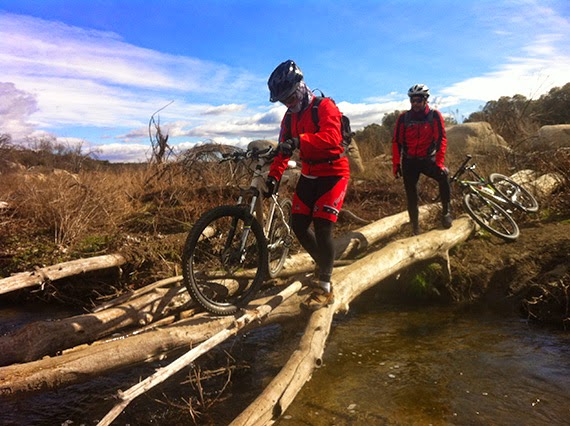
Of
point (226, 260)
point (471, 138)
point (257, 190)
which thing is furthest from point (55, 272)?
point (471, 138)

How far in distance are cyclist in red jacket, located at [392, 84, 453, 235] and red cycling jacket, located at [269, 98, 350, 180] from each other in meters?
2.90

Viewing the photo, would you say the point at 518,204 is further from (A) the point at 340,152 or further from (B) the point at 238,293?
(B) the point at 238,293

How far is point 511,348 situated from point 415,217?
287cm

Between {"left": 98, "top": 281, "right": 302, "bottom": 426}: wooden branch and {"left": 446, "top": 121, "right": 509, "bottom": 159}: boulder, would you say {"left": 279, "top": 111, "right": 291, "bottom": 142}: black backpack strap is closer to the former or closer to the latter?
{"left": 98, "top": 281, "right": 302, "bottom": 426}: wooden branch

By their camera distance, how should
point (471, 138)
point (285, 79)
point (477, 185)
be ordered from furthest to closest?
point (471, 138)
point (477, 185)
point (285, 79)

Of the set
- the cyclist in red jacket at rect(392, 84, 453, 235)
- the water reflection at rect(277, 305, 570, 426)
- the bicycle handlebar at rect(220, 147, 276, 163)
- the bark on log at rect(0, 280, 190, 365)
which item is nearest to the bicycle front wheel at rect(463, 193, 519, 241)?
the cyclist in red jacket at rect(392, 84, 453, 235)

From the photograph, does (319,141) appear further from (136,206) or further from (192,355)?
(136,206)

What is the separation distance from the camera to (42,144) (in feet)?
57.2

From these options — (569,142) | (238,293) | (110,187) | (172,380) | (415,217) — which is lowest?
(172,380)

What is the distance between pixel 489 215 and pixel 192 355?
22.2 feet

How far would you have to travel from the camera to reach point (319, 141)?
14.3 feet

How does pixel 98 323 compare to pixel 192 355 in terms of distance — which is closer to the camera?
pixel 192 355

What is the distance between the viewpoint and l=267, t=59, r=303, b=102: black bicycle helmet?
176 inches

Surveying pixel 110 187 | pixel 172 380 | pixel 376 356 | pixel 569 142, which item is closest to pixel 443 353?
pixel 376 356
